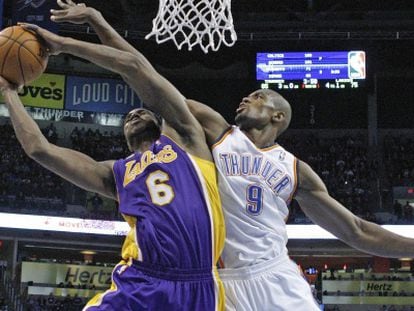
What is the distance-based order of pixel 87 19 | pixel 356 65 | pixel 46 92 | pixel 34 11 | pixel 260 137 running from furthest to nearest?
pixel 46 92 < pixel 356 65 < pixel 34 11 < pixel 260 137 < pixel 87 19

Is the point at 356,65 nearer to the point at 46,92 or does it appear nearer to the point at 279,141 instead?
the point at 279,141

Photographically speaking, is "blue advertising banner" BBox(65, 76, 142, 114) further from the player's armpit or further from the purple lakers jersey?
the purple lakers jersey

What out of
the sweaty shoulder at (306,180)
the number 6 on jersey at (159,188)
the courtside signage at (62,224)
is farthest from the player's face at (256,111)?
the courtside signage at (62,224)

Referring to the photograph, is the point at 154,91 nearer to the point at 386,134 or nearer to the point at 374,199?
the point at 374,199

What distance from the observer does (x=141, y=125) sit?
3.99m

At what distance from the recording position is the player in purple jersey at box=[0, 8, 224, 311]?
3.37 m

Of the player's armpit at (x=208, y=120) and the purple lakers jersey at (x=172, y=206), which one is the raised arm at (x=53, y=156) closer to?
the purple lakers jersey at (x=172, y=206)

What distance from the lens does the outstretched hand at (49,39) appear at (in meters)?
3.51

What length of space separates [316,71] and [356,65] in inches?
52.8

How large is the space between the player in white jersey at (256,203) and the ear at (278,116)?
0.24ft

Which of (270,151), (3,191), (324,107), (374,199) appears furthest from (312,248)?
(270,151)

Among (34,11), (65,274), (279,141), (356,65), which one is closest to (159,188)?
(34,11)

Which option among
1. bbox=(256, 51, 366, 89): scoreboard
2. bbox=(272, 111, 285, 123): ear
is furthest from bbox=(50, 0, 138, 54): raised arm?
bbox=(256, 51, 366, 89): scoreboard

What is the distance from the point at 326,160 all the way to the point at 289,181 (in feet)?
67.5
